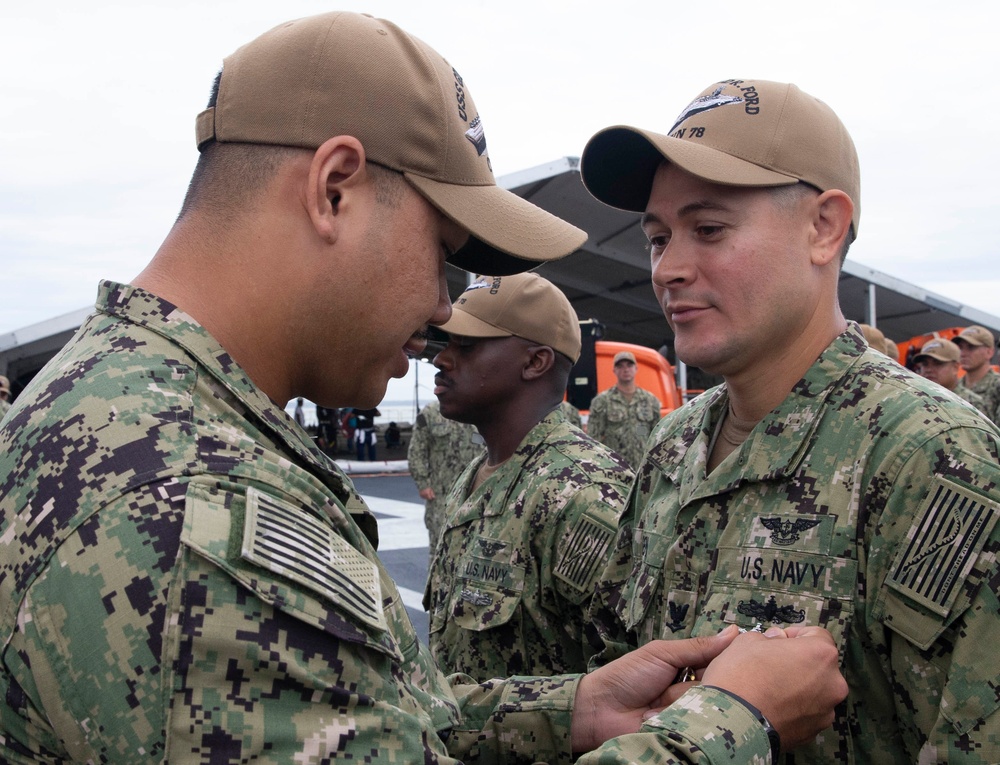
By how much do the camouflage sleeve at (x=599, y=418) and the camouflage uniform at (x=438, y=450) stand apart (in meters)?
3.25

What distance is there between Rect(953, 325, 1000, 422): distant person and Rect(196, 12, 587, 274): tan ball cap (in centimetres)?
922

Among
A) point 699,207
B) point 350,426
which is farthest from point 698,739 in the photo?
point 350,426

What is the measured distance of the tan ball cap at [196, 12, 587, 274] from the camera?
4.35ft

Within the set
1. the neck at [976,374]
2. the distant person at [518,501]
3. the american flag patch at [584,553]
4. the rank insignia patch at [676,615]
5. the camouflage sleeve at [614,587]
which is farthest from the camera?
the neck at [976,374]

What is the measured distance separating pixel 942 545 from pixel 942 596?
0.30 feet

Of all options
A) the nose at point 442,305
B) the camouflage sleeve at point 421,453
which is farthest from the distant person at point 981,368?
the nose at point 442,305

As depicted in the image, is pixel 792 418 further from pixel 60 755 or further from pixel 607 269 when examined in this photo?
pixel 607 269

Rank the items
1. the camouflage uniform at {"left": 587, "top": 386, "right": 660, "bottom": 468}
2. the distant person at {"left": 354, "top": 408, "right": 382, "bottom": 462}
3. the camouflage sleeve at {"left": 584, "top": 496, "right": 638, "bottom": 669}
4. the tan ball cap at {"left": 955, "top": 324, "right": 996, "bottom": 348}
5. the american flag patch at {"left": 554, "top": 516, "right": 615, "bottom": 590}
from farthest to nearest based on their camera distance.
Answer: the distant person at {"left": 354, "top": 408, "right": 382, "bottom": 462} < the camouflage uniform at {"left": 587, "top": 386, "right": 660, "bottom": 468} < the tan ball cap at {"left": 955, "top": 324, "right": 996, "bottom": 348} < the american flag patch at {"left": 554, "top": 516, "right": 615, "bottom": 590} < the camouflage sleeve at {"left": 584, "top": 496, "right": 638, "bottom": 669}

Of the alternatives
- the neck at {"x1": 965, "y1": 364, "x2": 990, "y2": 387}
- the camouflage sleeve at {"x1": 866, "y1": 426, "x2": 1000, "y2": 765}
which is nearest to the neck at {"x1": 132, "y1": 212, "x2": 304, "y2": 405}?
the camouflage sleeve at {"x1": 866, "y1": 426, "x2": 1000, "y2": 765}

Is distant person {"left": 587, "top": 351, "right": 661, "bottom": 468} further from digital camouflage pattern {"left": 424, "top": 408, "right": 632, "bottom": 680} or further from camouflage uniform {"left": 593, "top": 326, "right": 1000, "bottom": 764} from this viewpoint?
camouflage uniform {"left": 593, "top": 326, "right": 1000, "bottom": 764}

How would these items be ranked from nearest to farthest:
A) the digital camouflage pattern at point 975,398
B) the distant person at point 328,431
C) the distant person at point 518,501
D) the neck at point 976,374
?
the distant person at point 518,501 < the digital camouflage pattern at point 975,398 < the neck at point 976,374 < the distant person at point 328,431

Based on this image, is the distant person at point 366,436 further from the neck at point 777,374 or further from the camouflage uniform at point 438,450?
the neck at point 777,374

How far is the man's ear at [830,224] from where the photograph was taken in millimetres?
1902

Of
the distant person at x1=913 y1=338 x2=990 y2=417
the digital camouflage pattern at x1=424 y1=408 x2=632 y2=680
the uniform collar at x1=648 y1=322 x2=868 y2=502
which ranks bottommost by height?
the distant person at x1=913 y1=338 x2=990 y2=417
